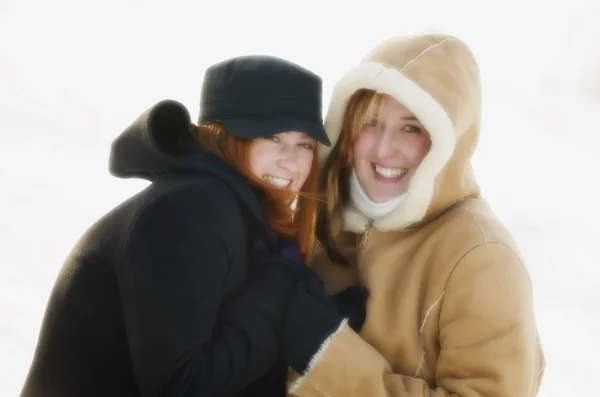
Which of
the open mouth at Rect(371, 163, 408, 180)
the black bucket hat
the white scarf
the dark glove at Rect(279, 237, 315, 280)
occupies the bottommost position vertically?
the dark glove at Rect(279, 237, 315, 280)

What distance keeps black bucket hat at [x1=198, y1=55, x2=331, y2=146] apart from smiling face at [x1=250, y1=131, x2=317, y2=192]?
0.14 ft

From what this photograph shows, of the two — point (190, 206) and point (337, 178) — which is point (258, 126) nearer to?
point (190, 206)

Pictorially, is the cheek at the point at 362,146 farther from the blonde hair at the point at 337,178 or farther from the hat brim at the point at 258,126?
the hat brim at the point at 258,126

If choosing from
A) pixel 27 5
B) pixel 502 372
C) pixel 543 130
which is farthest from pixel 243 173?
pixel 543 130

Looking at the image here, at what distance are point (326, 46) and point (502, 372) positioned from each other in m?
2.22

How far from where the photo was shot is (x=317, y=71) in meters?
2.83

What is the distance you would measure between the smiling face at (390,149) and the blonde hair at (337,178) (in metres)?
0.03

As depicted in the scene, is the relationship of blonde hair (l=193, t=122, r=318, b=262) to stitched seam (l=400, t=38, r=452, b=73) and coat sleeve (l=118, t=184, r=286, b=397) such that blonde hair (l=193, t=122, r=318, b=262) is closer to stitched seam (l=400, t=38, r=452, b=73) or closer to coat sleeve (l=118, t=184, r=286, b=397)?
coat sleeve (l=118, t=184, r=286, b=397)

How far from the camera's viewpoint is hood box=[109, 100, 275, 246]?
100cm

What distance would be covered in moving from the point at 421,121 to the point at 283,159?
10.2 inches

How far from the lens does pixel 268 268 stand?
3.45 ft

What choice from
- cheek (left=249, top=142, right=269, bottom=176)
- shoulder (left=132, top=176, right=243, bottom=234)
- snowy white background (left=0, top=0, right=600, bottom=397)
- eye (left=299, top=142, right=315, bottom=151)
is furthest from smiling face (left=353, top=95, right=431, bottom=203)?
snowy white background (left=0, top=0, right=600, bottom=397)

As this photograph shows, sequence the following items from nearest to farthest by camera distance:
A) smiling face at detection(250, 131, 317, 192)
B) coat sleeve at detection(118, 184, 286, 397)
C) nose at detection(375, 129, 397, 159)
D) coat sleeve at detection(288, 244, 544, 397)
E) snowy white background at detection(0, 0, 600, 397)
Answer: coat sleeve at detection(118, 184, 286, 397)
coat sleeve at detection(288, 244, 544, 397)
smiling face at detection(250, 131, 317, 192)
nose at detection(375, 129, 397, 159)
snowy white background at detection(0, 0, 600, 397)

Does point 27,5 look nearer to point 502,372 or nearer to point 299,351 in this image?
point 299,351
